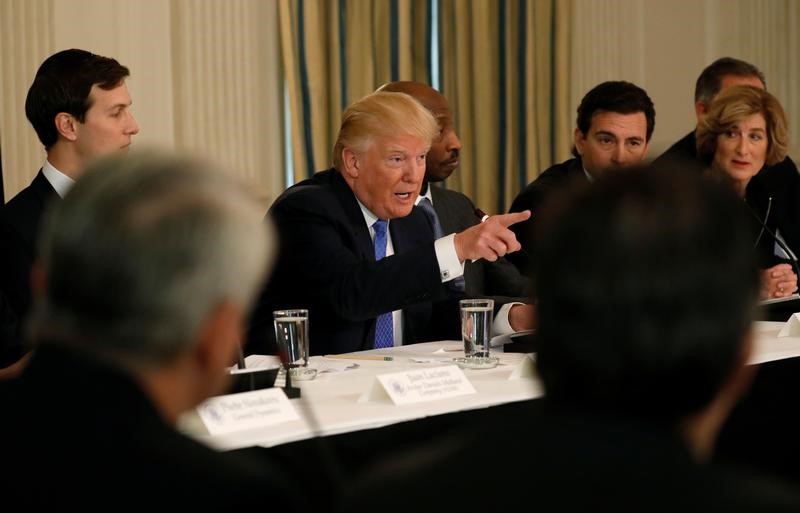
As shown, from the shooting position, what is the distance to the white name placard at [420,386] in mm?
2320

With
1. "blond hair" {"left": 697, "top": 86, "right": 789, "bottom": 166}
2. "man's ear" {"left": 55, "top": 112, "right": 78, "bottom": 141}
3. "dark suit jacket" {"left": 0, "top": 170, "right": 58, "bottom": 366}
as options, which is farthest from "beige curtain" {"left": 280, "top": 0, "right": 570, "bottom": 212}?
"dark suit jacket" {"left": 0, "top": 170, "right": 58, "bottom": 366}

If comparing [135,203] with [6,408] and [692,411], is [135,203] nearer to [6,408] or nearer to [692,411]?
[6,408]

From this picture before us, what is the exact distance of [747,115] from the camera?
4.80m

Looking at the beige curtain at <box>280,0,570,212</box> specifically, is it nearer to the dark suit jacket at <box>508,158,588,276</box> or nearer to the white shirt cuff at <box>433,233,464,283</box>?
the dark suit jacket at <box>508,158,588,276</box>

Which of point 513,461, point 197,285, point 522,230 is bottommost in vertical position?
point 522,230

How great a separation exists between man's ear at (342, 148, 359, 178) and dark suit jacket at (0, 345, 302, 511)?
268cm

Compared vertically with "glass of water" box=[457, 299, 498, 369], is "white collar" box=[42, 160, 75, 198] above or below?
above

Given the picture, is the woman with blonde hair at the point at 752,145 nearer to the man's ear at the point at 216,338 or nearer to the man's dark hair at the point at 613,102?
the man's dark hair at the point at 613,102

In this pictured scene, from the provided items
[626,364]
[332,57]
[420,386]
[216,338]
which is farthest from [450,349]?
[332,57]

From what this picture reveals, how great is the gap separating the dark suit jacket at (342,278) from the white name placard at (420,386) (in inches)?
32.8

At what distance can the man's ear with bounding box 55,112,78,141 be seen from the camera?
12.3 feet

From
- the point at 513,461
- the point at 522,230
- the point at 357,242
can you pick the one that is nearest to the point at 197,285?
the point at 513,461

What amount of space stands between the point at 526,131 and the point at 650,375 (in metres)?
6.36

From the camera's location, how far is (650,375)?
0.90 metres
